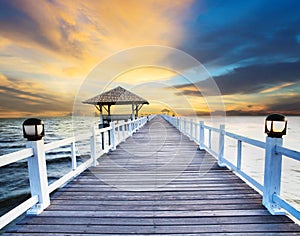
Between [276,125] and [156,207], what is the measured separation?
1.91 meters

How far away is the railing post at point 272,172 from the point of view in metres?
2.26

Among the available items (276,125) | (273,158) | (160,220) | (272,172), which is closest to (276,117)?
(276,125)

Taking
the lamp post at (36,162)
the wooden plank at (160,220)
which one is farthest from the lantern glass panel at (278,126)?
the lamp post at (36,162)

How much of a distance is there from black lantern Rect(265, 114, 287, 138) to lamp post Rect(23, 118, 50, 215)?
3016 millimetres

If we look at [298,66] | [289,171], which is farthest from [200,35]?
[289,171]

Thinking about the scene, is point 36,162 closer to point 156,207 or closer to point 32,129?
point 32,129

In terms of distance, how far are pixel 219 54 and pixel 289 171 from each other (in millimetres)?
8185

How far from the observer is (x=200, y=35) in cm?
1033

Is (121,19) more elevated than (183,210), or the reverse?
(121,19)

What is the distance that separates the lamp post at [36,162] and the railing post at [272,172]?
300 centimetres

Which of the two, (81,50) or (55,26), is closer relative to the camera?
(55,26)

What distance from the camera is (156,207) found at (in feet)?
7.90

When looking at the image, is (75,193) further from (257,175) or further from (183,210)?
(257,175)

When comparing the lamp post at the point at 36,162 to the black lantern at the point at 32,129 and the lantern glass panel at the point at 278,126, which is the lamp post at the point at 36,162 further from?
the lantern glass panel at the point at 278,126
